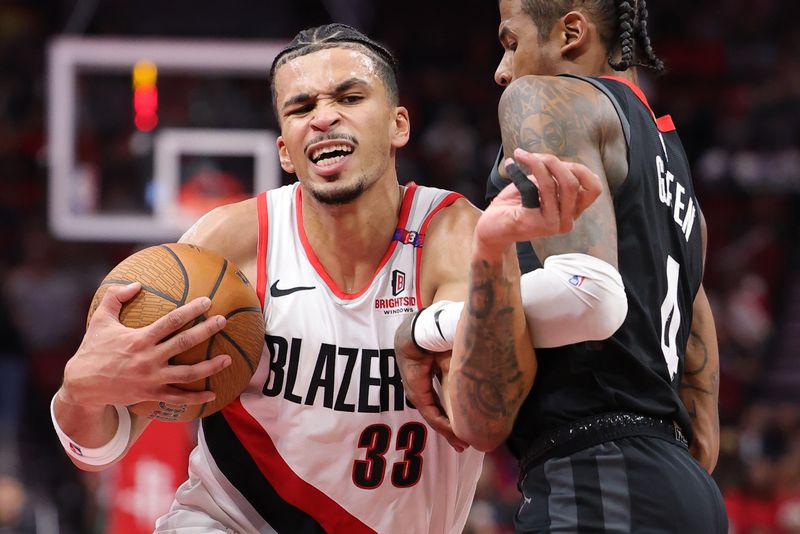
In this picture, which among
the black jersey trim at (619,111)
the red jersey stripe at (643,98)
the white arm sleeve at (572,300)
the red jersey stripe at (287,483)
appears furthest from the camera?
the red jersey stripe at (287,483)

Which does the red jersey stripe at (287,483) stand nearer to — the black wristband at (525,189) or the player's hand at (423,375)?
the player's hand at (423,375)

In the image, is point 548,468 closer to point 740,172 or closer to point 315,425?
point 315,425

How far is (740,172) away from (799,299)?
1.56m

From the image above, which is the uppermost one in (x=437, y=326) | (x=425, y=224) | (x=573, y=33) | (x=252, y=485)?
(x=573, y=33)

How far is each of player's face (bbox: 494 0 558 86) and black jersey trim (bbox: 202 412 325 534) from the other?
151 cm

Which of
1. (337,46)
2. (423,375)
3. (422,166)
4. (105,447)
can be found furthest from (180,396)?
(422,166)

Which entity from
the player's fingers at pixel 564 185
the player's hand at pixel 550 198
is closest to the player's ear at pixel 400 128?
the player's hand at pixel 550 198

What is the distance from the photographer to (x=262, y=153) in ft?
27.6

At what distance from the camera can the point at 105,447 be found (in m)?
3.63

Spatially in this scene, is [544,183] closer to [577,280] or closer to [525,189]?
[525,189]

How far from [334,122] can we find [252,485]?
4.06 feet

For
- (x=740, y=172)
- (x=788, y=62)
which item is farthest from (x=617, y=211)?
(x=788, y=62)

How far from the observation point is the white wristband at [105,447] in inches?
143

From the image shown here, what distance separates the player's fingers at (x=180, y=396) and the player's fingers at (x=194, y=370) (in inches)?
2.5
